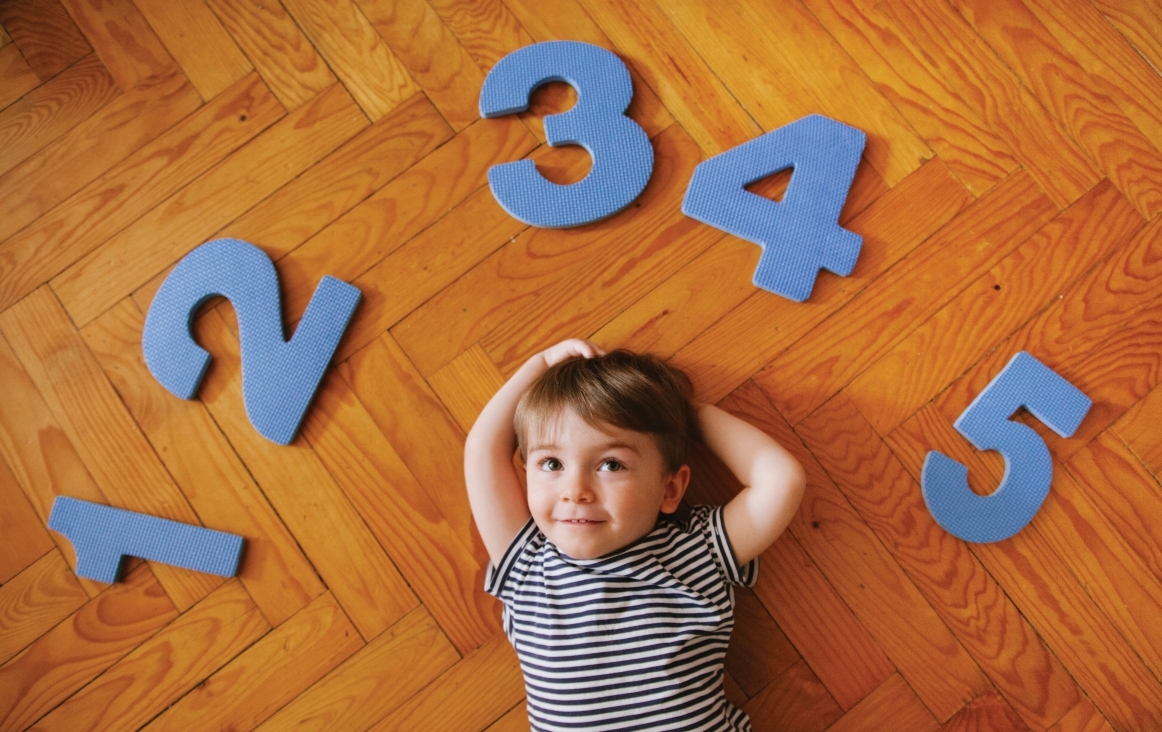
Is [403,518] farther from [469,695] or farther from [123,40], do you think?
[123,40]

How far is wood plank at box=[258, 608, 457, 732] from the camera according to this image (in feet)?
3.12

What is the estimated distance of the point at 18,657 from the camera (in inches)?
38.3

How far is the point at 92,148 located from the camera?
3.56 feet

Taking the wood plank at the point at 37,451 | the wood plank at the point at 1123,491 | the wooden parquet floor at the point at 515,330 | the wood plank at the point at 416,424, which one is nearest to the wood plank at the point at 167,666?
the wooden parquet floor at the point at 515,330

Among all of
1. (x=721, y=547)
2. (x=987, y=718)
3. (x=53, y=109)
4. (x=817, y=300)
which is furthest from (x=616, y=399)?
(x=53, y=109)

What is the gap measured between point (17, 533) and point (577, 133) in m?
0.84

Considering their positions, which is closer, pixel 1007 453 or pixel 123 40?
pixel 1007 453

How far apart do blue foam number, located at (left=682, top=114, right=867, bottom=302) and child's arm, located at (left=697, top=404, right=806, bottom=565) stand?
0.64 feet

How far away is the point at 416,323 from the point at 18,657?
61 cm

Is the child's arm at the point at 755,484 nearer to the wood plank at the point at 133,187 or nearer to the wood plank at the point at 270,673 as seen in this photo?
the wood plank at the point at 270,673

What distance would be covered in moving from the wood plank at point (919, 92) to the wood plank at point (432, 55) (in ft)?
1.49

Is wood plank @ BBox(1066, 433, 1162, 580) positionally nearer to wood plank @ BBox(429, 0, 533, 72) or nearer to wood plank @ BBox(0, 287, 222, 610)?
wood plank @ BBox(429, 0, 533, 72)

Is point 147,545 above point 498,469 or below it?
below

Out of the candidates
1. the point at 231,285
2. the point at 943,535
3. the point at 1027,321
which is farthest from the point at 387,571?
the point at 1027,321
